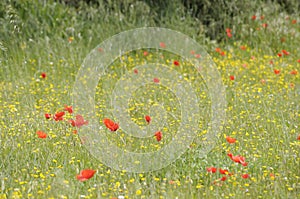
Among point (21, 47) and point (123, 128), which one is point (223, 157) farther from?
point (21, 47)

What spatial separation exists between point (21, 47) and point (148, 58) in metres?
1.46

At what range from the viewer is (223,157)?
12.3ft

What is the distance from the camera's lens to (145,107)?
4.81m

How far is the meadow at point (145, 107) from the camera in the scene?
3332 mm

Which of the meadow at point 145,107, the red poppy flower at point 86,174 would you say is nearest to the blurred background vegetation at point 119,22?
the meadow at point 145,107

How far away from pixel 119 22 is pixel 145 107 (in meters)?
2.60

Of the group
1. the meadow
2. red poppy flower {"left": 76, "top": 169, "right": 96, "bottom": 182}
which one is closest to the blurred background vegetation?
the meadow

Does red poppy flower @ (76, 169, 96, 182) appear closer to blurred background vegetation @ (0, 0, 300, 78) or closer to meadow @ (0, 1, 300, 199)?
meadow @ (0, 1, 300, 199)

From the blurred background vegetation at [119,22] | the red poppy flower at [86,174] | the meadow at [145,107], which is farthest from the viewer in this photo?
the blurred background vegetation at [119,22]

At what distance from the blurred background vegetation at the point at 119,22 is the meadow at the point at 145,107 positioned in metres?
0.02

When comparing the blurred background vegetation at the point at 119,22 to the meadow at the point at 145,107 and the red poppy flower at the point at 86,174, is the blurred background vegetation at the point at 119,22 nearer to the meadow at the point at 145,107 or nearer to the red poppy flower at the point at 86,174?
the meadow at the point at 145,107

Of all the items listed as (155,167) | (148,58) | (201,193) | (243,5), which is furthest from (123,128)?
(243,5)

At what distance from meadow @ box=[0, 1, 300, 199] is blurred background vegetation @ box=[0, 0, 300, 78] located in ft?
0.06

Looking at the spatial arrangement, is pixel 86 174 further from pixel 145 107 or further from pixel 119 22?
pixel 119 22
